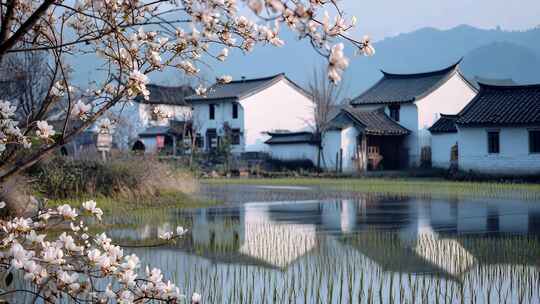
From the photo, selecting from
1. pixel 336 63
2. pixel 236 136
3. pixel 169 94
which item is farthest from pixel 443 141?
pixel 336 63

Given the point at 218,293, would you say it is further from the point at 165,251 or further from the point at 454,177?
the point at 454,177

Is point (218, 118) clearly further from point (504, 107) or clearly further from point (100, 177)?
point (100, 177)

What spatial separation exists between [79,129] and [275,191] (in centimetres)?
2336

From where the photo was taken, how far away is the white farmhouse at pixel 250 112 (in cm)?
4947

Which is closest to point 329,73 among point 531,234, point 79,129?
point 79,129

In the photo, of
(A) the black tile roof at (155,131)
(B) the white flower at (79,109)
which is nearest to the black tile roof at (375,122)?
(A) the black tile roof at (155,131)

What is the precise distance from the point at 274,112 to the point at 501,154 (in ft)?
68.3

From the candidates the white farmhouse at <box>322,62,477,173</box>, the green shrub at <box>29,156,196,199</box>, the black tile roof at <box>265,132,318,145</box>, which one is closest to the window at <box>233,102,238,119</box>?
the black tile roof at <box>265,132,318,145</box>

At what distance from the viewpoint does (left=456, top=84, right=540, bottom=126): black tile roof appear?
32094 millimetres

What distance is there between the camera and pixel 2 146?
4355mm

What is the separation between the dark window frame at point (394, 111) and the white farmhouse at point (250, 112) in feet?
31.0

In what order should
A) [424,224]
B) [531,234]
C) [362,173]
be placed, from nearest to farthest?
[531,234], [424,224], [362,173]

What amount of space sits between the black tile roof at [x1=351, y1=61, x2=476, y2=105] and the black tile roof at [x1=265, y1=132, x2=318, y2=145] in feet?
14.6

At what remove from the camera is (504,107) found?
3334 cm
